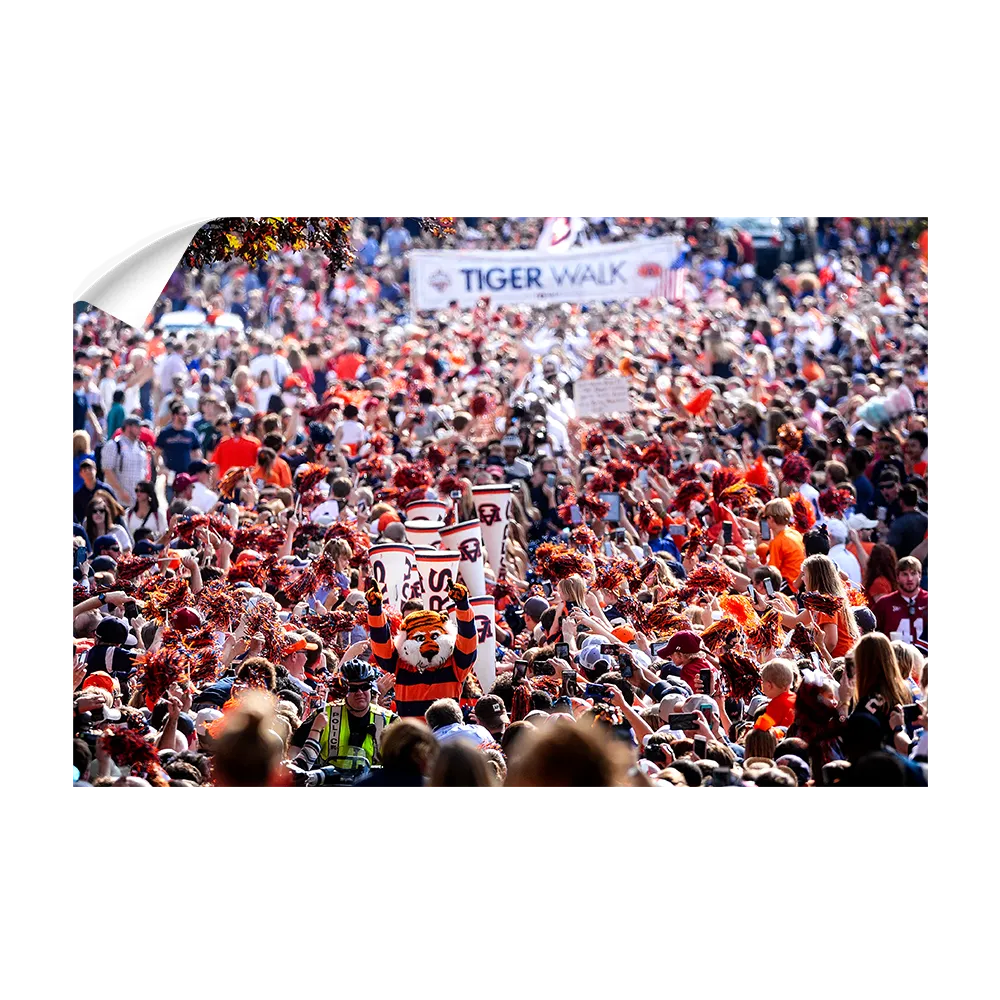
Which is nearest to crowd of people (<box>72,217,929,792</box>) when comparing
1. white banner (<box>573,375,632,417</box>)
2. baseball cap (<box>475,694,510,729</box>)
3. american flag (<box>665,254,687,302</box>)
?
baseball cap (<box>475,694,510,729</box>)

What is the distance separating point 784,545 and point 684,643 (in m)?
2.92

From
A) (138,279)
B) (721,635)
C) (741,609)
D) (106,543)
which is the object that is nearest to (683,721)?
(721,635)

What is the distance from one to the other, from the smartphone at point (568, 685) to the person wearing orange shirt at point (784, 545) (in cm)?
297

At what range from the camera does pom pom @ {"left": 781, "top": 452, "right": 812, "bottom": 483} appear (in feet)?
37.8

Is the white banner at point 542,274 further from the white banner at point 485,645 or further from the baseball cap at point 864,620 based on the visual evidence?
the white banner at point 485,645

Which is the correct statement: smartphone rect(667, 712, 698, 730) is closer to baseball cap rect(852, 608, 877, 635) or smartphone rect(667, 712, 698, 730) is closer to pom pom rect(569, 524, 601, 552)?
baseball cap rect(852, 608, 877, 635)

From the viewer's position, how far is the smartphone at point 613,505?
35.8ft

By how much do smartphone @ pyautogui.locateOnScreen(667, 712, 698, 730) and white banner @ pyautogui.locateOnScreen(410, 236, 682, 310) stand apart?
12.6m

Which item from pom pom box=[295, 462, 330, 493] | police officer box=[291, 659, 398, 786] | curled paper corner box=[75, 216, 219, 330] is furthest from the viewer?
pom pom box=[295, 462, 330, 493]

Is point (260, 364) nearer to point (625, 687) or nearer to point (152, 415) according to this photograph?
point (152, 415)

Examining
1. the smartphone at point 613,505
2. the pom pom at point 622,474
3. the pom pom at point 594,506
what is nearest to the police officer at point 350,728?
the pom pom at point 594,506

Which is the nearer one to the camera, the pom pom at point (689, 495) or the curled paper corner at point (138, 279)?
the curled paper corner at point (138, 279)
